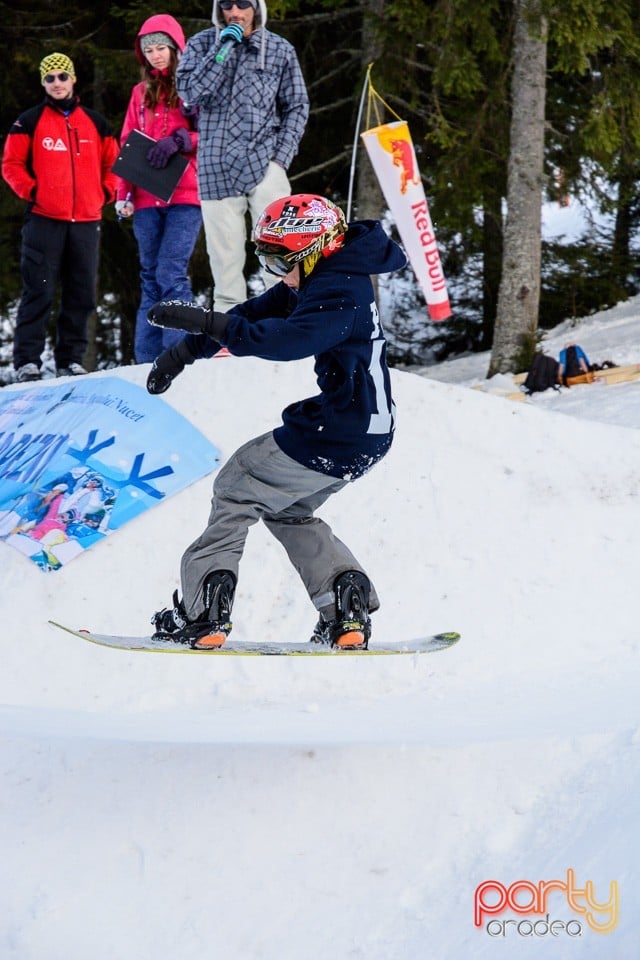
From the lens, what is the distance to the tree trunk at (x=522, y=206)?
33.7 ft

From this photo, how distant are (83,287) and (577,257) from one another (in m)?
9.74

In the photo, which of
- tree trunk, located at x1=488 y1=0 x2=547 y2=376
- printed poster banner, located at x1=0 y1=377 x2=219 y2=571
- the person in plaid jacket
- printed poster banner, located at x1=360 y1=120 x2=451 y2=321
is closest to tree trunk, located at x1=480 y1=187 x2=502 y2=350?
tree trunk, located at x1=488 y1=0 x2=547 y2=376

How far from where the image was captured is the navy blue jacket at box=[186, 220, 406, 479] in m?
3.54

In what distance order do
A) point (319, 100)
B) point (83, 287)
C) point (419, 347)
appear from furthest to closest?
point (419, 347) → point (319, 100) → point (83, 287)

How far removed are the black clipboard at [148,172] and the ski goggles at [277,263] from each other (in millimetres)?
3231

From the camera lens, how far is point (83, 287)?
24.8 ft

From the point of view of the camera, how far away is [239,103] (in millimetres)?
6633

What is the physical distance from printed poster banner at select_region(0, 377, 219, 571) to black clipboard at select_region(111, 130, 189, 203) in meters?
1.33

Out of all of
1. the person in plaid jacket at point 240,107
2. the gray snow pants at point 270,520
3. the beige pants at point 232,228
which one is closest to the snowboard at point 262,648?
the gray snow pants at point 270,520

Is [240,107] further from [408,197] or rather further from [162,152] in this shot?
[408,197]

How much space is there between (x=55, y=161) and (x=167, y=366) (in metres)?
3.98

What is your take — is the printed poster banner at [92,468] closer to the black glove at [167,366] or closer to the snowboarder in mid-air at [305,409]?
the snowboarder in mid-air at [305,409]

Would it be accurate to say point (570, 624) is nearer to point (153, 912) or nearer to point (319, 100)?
point (153, 912)

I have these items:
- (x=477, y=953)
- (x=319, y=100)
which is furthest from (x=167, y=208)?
(x=319, y=100)
